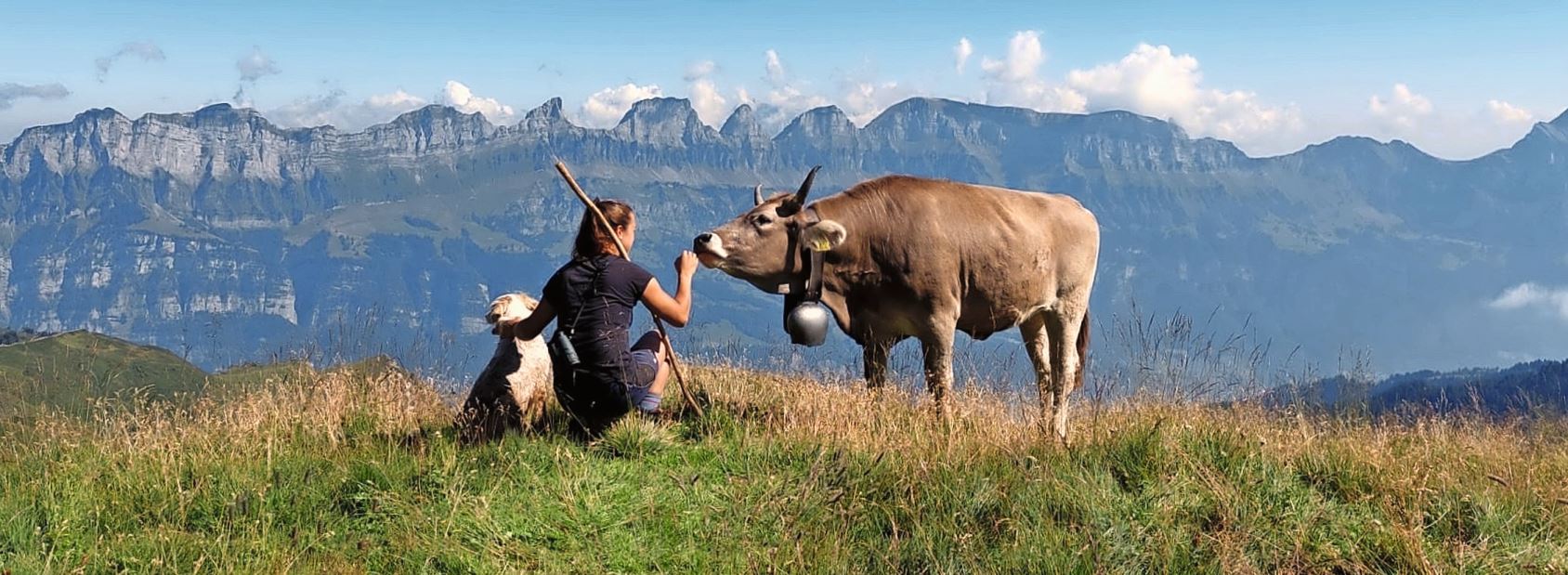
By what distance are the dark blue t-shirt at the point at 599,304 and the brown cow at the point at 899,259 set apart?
135 cm

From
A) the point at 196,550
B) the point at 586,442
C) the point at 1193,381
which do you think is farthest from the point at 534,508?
the point at 1193,381

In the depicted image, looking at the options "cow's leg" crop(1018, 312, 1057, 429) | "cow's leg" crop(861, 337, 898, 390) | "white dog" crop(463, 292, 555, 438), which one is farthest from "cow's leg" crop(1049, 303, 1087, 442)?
"white dog" crop(463, 292, 555, 438)

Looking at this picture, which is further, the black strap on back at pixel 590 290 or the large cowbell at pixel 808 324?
the large cowbell at pixel 808 324

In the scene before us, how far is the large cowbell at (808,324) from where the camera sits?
28.1 feet

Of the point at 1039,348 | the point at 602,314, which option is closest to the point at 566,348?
the point at 602,314

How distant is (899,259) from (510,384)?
3128 mm

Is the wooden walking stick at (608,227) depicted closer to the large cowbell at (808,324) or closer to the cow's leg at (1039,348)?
the large cowbell at (808,324)

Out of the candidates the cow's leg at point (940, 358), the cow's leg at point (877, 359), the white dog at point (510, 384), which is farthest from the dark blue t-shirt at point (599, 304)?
the cow's leg at point (940, 358)

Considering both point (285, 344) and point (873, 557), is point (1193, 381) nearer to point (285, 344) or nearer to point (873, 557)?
point (873, 557)

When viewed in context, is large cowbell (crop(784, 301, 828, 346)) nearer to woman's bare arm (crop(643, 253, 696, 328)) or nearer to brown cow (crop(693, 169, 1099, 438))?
brown cow (crop(693, 169, 1099, 438))

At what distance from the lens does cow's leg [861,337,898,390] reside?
29.4ft

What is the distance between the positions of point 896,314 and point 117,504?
17.7 feet

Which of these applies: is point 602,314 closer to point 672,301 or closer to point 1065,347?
point 672,301

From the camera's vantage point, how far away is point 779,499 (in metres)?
6.18
